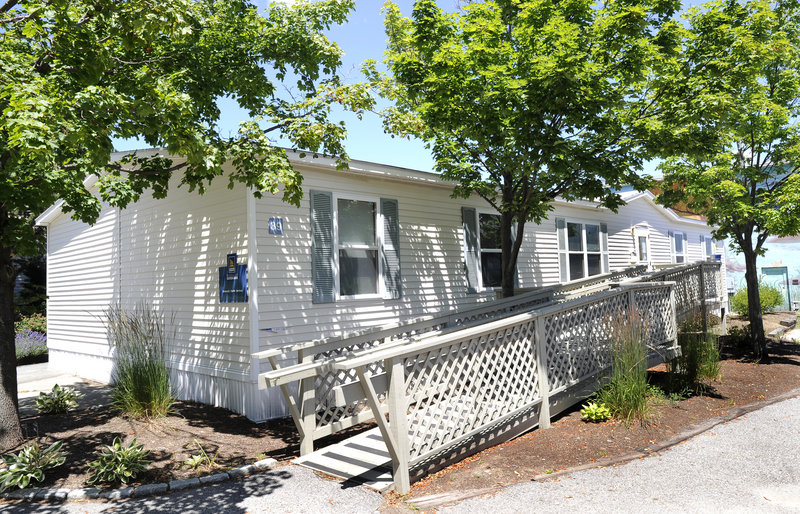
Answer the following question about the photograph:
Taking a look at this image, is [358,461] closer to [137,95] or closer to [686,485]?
[686,485]

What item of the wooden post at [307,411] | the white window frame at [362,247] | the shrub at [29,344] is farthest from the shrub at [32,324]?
the wooden post at [307,411]

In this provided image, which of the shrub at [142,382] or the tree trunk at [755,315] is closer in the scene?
the shrub at [142,382]

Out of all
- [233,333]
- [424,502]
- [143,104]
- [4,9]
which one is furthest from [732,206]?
[4,9]

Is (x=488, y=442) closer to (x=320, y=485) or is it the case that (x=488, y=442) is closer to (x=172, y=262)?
(x=320, y=485)

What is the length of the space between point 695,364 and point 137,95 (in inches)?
314

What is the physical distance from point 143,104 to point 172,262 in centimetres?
490

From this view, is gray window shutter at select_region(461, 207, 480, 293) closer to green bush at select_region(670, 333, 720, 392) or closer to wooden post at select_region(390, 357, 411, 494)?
green bush at select_region(670, 333, 720, 392)

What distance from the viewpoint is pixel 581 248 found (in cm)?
1373

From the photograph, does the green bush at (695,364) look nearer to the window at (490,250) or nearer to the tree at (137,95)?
the window at (490,250)

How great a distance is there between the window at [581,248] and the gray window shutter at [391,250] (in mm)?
5598

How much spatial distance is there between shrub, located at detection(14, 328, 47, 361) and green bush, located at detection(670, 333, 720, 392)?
16091mm

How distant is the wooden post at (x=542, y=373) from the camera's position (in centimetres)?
607

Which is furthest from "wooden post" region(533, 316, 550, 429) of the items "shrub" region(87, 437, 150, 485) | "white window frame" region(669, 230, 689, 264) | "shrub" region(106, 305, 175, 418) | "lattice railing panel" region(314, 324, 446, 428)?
"white window frame" region(669, 230, 689, 264)

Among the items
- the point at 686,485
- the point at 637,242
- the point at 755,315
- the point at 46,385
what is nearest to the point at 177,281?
the point at 46,385
